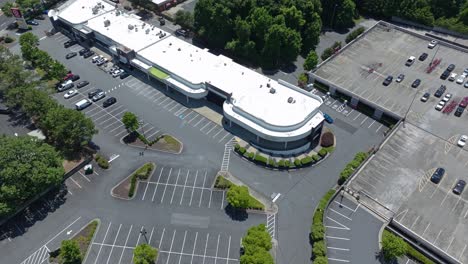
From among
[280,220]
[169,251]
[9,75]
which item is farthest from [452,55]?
[9,75]

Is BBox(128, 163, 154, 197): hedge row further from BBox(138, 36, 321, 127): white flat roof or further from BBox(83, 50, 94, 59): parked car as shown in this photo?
BBox(83, 50, 94, 59): parked car

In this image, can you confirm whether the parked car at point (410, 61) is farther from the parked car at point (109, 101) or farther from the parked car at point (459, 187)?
the parked car at point (109, 101)

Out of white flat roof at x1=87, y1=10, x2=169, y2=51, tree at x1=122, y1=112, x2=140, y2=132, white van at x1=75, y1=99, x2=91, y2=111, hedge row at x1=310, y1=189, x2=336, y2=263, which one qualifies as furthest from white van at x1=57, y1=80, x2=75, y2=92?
hedge row at x1=310, y1=189, x2=336, y2=263

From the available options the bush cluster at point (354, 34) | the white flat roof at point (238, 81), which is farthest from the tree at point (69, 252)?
the bush cluster at point (354, 34)

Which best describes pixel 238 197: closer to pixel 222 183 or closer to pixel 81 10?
pixel 222 183

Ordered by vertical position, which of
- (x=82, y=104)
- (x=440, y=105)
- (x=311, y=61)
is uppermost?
(x=311, y=61)

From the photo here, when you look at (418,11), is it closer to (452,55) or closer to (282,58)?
(452,55)

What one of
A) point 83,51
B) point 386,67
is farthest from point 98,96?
point 386,67
